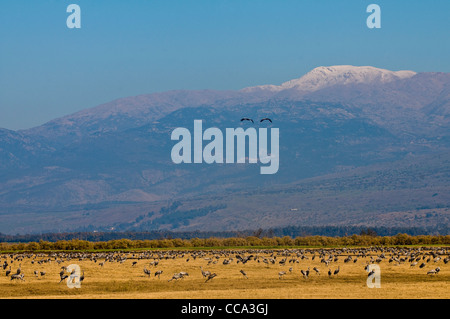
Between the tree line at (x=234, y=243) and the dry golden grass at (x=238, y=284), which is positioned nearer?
the dry golden grass at (x=238, y=284)

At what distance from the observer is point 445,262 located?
205 ft

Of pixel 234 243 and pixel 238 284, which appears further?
pixel 234 243

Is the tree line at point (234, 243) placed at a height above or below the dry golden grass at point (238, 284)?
above

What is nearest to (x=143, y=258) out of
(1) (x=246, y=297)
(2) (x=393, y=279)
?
(2) (x=393, y=279)

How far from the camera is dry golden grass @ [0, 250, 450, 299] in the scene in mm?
40281

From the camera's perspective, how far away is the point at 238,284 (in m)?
47.3

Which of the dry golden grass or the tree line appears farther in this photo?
the tree line

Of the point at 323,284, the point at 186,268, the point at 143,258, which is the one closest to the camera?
the point at 323,284

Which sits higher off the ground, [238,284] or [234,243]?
[234,243]

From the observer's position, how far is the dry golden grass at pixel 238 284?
4028 cm

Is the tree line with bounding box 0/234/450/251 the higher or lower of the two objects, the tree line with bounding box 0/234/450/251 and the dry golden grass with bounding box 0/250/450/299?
the higher
